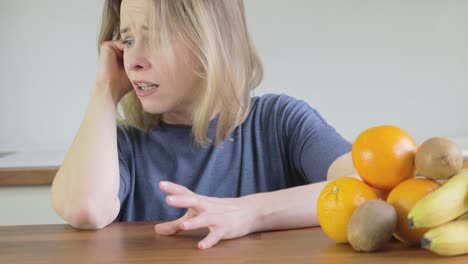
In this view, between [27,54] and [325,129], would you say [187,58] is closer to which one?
[325,129]

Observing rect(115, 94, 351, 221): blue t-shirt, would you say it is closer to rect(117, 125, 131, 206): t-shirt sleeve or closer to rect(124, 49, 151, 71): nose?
rect(117, 125, 131, 206): t-shirt sleeve

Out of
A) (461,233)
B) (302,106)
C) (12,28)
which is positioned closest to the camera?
(461,233)

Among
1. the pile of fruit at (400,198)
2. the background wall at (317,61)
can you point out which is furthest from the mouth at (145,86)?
the background wall at (317,61)

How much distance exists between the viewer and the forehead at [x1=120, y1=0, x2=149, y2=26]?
122 centimetres

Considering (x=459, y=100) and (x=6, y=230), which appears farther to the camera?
(x=459, y=100)

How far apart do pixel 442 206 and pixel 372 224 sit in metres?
0.08

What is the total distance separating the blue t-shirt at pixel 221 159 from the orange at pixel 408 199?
19.9 inches

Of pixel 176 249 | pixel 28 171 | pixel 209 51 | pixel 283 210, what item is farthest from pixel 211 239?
pixel 28 171

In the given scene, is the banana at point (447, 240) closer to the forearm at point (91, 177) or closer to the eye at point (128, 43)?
the forearm at point (91, 177)

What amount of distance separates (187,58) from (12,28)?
1.33 meters

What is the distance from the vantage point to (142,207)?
1.35 meters

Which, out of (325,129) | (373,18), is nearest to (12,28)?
(373,18)

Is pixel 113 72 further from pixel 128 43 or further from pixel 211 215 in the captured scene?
pixel 211 215

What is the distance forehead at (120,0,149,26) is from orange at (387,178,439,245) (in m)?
0.61
